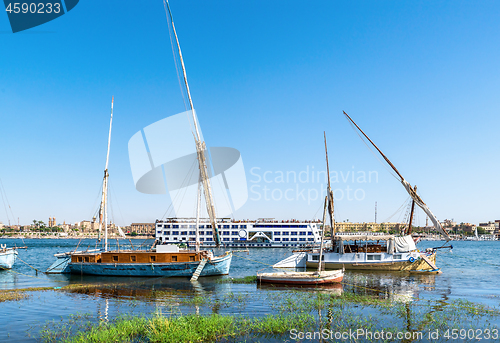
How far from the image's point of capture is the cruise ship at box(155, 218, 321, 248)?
4405 inches

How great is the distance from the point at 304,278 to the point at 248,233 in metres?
82.0

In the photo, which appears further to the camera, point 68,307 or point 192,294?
point 192,294

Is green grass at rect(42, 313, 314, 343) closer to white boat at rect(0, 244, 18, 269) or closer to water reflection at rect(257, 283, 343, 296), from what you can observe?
water reflection at rect(257, 283, 343, 296)

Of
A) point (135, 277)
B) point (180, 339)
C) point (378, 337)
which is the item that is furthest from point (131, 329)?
point (135, 277)

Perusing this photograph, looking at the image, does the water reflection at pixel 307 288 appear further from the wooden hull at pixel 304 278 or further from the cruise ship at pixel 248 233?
the cruise ship at pixel 248 233

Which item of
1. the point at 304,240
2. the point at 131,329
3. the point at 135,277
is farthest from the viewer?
the point at 304,240

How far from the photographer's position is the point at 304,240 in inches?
4417

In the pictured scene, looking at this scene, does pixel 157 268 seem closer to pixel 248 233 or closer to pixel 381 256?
pixel 381 256

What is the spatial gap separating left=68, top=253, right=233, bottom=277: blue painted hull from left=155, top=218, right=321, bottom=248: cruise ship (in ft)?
224

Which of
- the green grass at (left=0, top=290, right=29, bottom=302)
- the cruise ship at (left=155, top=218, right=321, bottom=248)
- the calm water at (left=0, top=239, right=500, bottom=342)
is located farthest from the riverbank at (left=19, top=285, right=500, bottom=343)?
the cruise ship at (left=155, top=218, right=321, bottom=248)

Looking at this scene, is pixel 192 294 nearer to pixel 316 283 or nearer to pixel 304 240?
pixel 316 283

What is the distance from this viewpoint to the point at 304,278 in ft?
111

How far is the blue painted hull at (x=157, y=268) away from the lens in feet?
134

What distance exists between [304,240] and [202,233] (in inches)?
1271
